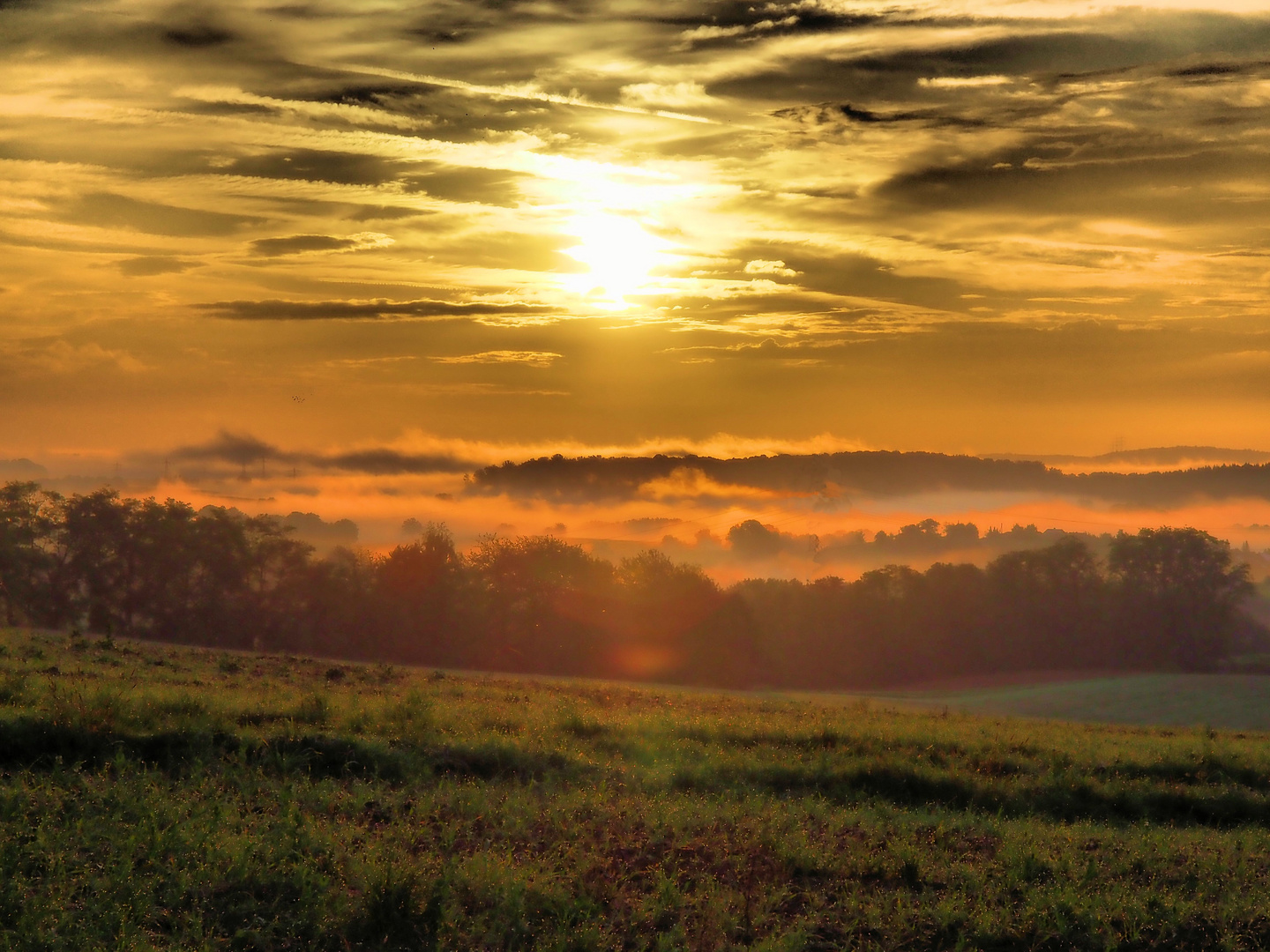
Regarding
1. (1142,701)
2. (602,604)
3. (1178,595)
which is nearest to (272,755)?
(1142,701)

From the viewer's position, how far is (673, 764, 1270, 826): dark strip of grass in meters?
16.2

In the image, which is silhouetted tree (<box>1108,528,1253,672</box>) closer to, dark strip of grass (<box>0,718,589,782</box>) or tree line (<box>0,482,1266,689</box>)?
tree line (<box>0,482,1266,689</box>)

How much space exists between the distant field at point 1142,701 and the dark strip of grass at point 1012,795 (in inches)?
860

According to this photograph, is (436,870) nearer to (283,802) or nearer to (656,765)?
(283,802)

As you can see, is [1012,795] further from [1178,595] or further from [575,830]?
[1178,595]

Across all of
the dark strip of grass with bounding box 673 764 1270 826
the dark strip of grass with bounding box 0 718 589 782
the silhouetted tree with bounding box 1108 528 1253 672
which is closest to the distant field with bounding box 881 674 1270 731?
the silhouetted tree with bounding box 1108 528 1253 672

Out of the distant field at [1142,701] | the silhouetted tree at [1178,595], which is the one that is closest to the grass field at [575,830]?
the distant field at [1142,701]

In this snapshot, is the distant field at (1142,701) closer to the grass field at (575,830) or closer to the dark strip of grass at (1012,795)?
the dark strip of grass at (1012,795)

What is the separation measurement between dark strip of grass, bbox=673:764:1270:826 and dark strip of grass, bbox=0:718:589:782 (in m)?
Result: 3.18

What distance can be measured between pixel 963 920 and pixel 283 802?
7766 mm

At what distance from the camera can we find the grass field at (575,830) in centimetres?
988

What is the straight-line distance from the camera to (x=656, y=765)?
52.4ft

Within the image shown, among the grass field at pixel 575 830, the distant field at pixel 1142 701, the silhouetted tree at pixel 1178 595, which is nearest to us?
the grass field at pixel 575 830

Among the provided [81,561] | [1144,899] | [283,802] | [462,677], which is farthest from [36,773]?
[81,561]
